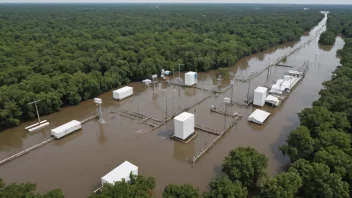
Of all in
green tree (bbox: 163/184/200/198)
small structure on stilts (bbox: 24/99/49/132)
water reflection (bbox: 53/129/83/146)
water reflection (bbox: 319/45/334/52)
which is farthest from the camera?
water reflection (bbox: 319/45/334/52)

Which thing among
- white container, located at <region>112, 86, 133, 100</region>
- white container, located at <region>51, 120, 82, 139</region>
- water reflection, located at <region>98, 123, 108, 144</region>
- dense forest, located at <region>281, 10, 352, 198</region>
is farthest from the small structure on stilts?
dense forest, located at <region>281, 10, 352, 198</region>

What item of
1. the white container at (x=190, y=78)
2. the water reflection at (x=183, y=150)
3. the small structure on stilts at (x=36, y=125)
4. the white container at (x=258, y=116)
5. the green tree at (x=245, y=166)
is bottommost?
the water reflection at (x=183, y=150)

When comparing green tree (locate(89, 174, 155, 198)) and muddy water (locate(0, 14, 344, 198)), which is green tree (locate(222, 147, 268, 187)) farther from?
green tree (locate(89, 174, 155, 198))

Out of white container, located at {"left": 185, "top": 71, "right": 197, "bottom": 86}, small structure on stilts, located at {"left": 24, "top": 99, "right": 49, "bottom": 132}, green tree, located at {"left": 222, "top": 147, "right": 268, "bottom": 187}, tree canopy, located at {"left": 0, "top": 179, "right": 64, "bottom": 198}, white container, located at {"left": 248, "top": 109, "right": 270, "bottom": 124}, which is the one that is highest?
tree canopy, located at {"left": 0, "top": 179, "right": 64, "bottom": 198}

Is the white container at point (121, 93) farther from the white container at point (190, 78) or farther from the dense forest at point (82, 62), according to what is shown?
the white container at point (190, 78)

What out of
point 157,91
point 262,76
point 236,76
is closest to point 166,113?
point 157,91

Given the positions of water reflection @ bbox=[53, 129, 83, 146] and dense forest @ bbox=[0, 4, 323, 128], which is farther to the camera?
dense forest @ bbox=[0, 4, 323, 128]

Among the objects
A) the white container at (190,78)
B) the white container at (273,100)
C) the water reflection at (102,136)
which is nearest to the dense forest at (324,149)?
the white container at (273,100)
